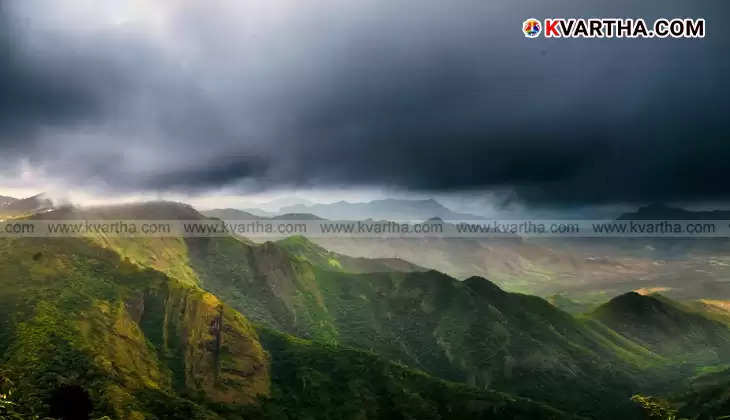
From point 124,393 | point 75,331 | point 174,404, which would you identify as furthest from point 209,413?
point 75,331

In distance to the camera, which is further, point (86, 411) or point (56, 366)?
point (56, 366)

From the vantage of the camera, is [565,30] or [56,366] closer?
[565,30]

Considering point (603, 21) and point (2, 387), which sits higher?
point (603, 21)

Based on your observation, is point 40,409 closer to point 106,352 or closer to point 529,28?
point 106,352

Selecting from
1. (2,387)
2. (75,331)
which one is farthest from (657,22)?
(75,331)

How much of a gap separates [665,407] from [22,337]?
732ft

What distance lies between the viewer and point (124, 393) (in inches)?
6565

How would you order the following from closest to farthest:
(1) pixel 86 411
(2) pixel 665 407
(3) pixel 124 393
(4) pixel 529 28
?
(2) pixel 665 407 < (4) pixel 529 28 < (1) pixel 86 411 < (3) pixel 124 393

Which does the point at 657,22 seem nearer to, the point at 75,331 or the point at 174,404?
the point at 174,404

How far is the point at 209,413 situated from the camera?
186 m

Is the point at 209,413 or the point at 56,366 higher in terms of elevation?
the point at 56,366

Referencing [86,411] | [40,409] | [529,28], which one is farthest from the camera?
[86,411]

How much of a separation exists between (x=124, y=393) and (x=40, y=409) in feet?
103

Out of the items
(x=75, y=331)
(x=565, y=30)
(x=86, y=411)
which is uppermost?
(x=565, y=30)
